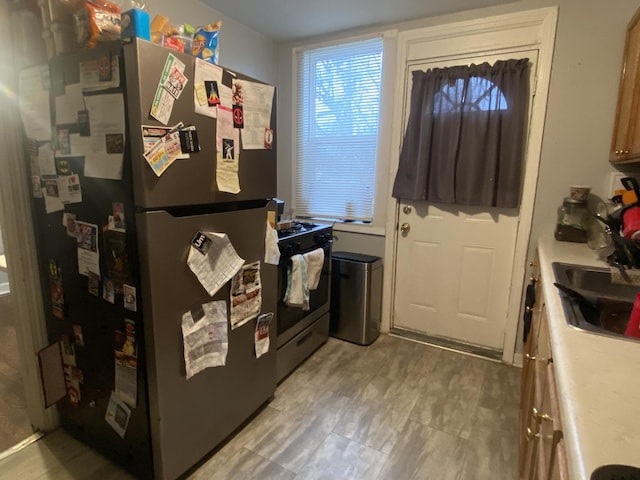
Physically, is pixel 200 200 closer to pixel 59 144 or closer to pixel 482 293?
pixel 59 144

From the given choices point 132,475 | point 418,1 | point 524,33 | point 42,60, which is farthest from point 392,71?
point 132,475

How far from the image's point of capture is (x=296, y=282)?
223cm

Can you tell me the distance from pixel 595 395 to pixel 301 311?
1855 mm

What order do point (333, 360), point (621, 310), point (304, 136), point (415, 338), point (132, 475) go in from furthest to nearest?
point (304, 136) → point (415, 338) → point (333, 360) → point (132, 475) → point (621, 310)

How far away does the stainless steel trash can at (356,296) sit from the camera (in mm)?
2811

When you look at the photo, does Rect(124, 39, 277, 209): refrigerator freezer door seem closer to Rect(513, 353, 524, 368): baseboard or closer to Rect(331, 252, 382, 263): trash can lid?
Rect(331, 252, 382, 263): trash can lid

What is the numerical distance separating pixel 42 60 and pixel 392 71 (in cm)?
214

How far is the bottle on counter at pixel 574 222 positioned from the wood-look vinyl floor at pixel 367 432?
101 centimetres

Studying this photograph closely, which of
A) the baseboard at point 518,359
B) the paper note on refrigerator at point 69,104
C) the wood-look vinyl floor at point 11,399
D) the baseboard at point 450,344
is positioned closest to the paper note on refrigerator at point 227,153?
the paper note on refrigerator at point 69,104

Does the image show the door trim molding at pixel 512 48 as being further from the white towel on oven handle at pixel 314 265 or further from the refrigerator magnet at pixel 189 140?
the refrigerator magnet at pixel 189 140

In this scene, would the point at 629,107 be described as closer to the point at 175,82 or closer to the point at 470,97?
the point at 470,97

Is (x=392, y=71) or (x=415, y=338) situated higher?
(x=392, y=71)

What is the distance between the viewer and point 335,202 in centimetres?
316

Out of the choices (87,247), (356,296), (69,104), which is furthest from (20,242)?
(356,296)
